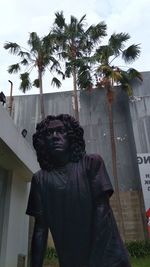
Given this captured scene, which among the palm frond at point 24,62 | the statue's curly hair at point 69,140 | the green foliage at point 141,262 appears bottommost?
the green foliage at point 141,262

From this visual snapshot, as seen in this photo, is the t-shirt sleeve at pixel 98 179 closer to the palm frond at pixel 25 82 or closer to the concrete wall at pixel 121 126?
the concrete wall at pixel 121 126

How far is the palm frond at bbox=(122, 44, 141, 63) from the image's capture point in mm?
16000

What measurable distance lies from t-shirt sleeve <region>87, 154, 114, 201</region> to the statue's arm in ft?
1.78

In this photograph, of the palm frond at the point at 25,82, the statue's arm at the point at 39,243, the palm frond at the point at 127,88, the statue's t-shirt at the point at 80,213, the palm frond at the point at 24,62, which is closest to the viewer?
the statue's t-shirt at the point at 80,213

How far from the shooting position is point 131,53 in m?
16.1

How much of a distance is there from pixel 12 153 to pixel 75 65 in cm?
989

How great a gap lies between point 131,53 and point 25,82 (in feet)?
20.1

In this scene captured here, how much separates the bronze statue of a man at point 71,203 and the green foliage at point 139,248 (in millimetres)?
10033

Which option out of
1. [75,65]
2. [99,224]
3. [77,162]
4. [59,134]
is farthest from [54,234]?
[75,65]

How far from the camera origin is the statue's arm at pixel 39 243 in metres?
2.50

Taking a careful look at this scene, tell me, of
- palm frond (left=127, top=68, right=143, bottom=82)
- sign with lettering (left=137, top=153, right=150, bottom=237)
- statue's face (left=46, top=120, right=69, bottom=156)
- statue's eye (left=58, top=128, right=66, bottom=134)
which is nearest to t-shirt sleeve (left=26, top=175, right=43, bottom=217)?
statue's face (left=46, top=120, right=69, bottom=156)

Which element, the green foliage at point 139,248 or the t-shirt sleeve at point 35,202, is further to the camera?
the green foliage at point 139,248

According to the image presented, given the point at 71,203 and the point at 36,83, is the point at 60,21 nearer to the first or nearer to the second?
the point at 36,83

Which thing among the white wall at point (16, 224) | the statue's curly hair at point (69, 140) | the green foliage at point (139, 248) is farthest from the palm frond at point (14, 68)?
the statue's curly hair at point (69, 140)
